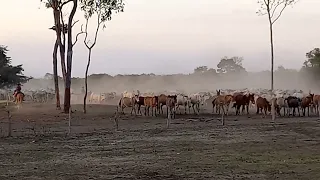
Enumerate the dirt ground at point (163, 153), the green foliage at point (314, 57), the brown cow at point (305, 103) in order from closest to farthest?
the dirt ground at point (163, 153)
the brown cow at point (305, 103)
the green foliage at point (314, 57)

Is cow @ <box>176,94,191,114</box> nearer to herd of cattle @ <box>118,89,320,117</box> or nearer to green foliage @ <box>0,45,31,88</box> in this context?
herd of cattle @ <box>118,89,320,117</box>

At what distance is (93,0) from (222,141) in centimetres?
2713


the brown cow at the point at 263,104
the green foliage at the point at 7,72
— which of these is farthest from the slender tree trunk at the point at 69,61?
the green foliage at the point at 7,72

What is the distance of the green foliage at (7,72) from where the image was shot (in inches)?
2891

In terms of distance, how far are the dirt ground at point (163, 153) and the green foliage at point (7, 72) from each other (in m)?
45.3

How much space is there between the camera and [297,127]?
2925cm

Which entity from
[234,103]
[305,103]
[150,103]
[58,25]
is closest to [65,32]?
[58,25]

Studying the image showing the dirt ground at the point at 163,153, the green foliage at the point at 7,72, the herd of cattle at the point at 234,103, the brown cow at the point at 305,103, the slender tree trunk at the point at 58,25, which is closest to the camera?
the dirt ground at the point at 163,153

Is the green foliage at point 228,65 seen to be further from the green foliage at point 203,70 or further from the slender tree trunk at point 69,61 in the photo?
the slender tree trunk at point 69,61

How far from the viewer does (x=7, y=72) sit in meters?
73.9

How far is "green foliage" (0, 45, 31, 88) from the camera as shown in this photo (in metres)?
73.4

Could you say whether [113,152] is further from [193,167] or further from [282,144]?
[282,144]

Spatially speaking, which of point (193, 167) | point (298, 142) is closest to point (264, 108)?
point (298, 142)

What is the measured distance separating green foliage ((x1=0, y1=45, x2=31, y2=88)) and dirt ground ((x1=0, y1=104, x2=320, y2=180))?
4525 cm
